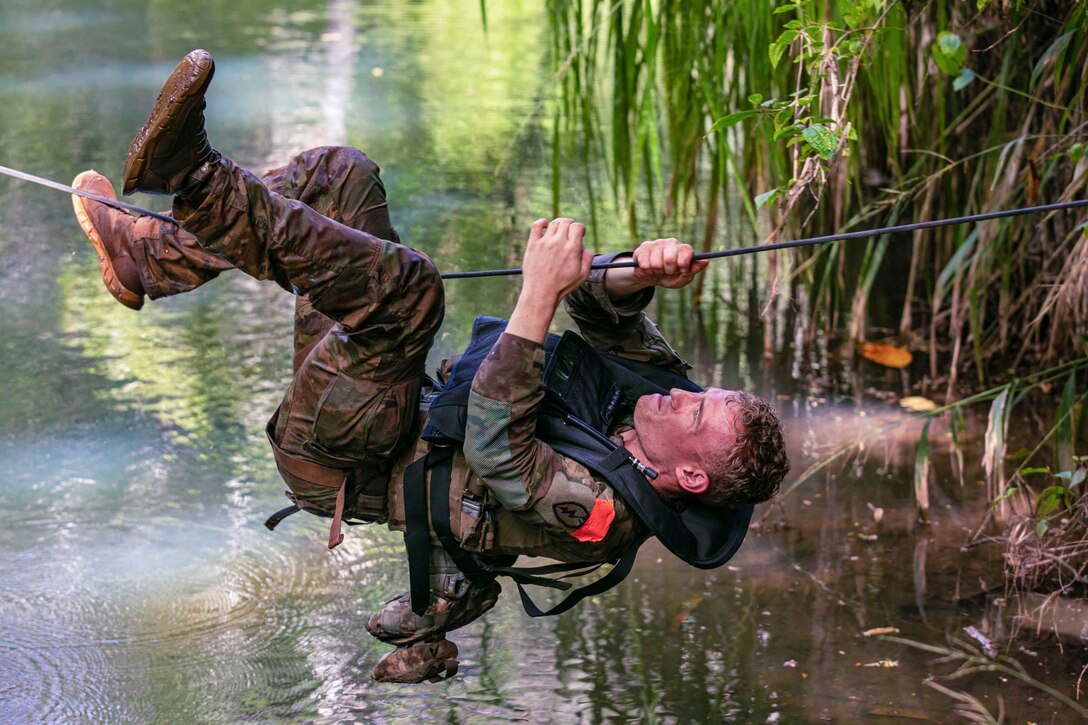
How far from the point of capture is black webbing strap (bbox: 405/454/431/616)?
2.35m

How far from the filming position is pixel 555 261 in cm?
216

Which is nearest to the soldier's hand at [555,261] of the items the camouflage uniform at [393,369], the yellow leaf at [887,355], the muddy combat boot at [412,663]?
the camouflage uniform at [393,369]

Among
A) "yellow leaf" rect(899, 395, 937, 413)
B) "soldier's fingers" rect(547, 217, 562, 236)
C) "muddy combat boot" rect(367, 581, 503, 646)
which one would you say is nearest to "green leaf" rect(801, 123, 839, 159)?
"soldier's fingers" rect(547, 217, 562, 236)

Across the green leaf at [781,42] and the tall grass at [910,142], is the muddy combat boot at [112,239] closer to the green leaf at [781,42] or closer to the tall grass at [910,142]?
the green leaf at [781,42]

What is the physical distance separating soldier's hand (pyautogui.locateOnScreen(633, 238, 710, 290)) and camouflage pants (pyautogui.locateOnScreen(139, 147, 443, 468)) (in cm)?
37

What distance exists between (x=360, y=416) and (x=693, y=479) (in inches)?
24.2

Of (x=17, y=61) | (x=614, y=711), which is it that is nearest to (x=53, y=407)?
(x=614, y=711)

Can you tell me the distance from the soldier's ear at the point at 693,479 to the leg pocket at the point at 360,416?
516 mm

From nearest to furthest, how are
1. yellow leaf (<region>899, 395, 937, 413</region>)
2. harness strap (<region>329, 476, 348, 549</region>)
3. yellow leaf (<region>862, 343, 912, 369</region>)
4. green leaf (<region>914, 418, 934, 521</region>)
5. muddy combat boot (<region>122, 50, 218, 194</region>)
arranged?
muddy combat boot (<region>122, 50, 218, 194</region>)
harness strap (<region>329, 476, 348, 549</region>)
green leaf (<region>914, 418, 934, 521</region>)
yellow leaf (<region>899, 395, 937, 413</region>)
yellow leaf (<region>862, 343, 912, 369</region>)

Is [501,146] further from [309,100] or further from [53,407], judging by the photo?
[53,407]

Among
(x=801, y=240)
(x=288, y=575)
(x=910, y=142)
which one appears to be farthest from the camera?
(x=910, y=142)

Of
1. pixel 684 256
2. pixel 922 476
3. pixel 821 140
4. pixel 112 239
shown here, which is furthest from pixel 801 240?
pixel 922 476

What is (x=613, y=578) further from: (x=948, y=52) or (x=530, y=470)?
(x=948, y=52)

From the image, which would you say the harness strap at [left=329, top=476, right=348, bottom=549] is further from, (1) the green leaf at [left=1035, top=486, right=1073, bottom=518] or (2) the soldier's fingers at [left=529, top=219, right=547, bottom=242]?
(1) the green leaf at [left=1035, top=486, right=1073, bottom=518]
